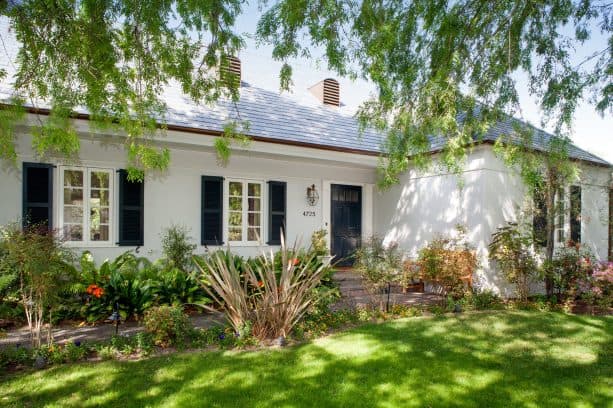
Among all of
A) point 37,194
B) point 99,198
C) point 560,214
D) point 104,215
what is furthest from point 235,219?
point 560,214

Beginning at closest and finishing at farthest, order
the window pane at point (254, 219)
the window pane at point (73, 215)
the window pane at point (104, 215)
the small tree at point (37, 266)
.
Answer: the small tree at point (37, 266) → the window pane at point (73, 215) → the window pane at point (104, 215) → the window pane at point (254, 219)

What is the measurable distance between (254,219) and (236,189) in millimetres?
805

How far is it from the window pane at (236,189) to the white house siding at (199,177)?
0.17 m

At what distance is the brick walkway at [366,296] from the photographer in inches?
301

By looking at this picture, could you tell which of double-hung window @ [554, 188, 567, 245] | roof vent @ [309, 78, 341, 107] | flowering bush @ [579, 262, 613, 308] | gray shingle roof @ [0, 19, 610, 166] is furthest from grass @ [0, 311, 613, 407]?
roof vent @ [309, 78, 341, 107]

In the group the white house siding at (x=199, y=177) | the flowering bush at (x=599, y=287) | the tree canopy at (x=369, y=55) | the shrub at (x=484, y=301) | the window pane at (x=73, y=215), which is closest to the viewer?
the tree canopy at (x=369, y=55)

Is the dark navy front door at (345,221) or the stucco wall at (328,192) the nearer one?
the stucco wall at (328,192)

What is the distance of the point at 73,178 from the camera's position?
8367 millimetres

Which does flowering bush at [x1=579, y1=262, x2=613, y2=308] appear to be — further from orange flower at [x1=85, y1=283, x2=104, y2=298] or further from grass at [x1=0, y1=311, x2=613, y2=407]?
orange flower at [x1=85, y1=283, x2=104, y2=298]

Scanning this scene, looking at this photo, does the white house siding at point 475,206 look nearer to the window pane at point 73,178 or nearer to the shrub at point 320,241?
the shrub at point 320,241

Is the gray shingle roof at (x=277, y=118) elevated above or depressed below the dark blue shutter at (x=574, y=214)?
above

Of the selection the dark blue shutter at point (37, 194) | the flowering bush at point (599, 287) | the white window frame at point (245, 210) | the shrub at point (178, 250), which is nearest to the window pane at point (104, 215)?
the dark blue shutter at point (37, 194)

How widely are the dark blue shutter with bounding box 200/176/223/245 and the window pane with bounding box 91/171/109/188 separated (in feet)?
6.22

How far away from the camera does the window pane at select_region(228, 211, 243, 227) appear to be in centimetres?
987
